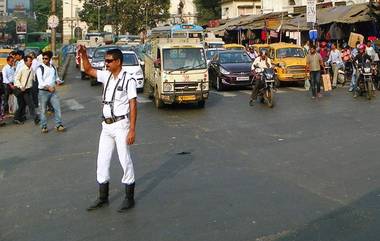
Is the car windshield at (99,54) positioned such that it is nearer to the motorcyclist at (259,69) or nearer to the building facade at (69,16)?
the motorcyclist at (259,69)

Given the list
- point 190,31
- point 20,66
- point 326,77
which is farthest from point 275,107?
point 190,31

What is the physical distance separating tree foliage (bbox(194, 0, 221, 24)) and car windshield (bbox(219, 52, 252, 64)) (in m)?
45.7

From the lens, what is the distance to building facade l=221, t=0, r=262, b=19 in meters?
60.6

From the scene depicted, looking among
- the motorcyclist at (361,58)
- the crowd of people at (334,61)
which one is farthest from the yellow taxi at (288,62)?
the motorcyclist at (361,58)

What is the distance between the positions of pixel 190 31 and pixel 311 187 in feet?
90.6

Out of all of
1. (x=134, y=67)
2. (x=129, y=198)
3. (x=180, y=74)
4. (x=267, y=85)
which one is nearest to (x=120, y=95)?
(x=129, y=198)

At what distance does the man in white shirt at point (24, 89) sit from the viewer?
13.5m

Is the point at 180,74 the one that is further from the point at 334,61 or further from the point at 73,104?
the point at 334,61

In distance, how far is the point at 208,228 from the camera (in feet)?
18.2

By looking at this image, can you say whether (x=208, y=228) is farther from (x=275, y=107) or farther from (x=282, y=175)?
(x=275, y=107)

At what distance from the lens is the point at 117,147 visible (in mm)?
6348

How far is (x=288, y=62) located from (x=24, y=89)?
1147 cm

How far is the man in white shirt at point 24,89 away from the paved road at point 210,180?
57 centimetres

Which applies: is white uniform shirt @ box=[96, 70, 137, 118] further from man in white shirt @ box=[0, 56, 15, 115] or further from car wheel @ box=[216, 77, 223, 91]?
car wheel @ box=[216, 77, 223, 91]
